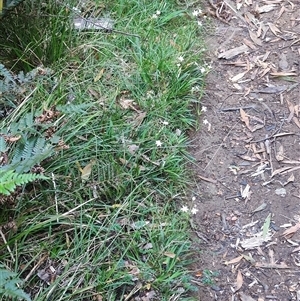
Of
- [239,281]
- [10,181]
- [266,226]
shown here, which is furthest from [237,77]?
[10,181]

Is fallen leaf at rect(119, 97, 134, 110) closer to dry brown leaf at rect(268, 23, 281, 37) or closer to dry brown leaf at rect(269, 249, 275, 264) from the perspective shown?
dry brown leaf at rect(269, 249, 275, 264)

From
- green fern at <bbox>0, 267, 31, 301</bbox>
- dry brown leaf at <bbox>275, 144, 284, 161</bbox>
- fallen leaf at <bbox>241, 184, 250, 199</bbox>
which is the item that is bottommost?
dry brown leaf at <bbox>275, 144, 284, 161</bbox>

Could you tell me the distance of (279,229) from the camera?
3.20m

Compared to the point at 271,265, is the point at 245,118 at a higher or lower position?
higher

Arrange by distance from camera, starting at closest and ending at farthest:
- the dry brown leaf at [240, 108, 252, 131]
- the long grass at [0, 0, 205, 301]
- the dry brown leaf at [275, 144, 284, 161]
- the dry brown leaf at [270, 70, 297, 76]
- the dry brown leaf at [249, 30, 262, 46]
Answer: the long grass at [0, 0, 205, 301] < the dry brown leaf at [275, 144, 284, 161] < the dry brown leaf at [240, 108, 252, 131] < the dry brown leaf at [270, 70, 297, 76] < the dry brown leaf at [249, 30, 262, 46]

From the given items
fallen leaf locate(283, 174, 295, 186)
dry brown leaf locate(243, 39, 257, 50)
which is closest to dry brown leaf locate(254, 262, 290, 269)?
fallen leaf locate(283, 174, 295, 186)

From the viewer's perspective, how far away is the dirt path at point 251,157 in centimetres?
302

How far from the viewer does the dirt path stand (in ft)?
9.91

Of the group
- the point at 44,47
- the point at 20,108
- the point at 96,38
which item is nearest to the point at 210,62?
the point at 96,38

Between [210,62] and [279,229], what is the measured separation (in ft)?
4.77

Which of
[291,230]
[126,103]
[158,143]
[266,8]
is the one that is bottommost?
[291,230]

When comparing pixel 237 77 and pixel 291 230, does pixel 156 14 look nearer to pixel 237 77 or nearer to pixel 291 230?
pixel 237 77

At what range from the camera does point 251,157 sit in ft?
11.7

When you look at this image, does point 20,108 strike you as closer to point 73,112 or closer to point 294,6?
point 73,112
